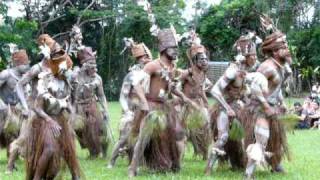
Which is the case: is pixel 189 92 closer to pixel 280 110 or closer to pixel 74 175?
pixel 280 110

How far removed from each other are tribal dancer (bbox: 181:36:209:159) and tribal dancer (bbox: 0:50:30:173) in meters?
2.22

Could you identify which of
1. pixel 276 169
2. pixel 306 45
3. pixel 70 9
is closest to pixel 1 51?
pixel 70 9

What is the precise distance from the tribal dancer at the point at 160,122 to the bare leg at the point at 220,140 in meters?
0.39

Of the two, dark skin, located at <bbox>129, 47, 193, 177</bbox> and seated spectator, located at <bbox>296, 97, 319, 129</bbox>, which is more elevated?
dark skin, located at <bbox>129, 47, 193, 177</bbox>

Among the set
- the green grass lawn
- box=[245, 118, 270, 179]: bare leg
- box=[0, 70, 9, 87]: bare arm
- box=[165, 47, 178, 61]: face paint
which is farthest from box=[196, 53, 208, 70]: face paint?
box=[0, 70, 9, 87]: bare arm

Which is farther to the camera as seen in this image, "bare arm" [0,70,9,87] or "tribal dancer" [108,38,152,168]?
"bare arm" [0,70,9,87]

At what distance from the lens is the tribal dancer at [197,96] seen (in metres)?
8.84

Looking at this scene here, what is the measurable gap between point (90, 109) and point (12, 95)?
1246 millimetres

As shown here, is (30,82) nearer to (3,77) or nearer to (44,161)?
(3,77)

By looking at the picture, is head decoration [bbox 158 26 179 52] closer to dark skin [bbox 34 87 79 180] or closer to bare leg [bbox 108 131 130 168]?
bare leg [bbox 108 131 130 168]

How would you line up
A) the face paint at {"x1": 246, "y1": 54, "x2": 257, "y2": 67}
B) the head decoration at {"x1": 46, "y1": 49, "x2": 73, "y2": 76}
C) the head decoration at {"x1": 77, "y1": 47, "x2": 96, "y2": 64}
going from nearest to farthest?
the head decoration at {"x1": 46, "y1": 49, "x2": 73, "y2": 76} → the face paint at {"x1": 246, "y1": 54, "x2": 257, "y2": 67} → the head decoration at {"x1": 77, "y1": 47, "x2": 96, "y2": 64}

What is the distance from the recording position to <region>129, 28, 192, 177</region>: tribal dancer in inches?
307

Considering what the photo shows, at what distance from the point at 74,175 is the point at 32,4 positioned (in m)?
26.9

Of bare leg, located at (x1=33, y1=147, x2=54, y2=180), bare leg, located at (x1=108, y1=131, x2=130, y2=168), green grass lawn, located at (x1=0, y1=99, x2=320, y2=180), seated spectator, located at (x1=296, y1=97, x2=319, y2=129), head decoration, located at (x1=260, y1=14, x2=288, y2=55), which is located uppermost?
head decoration, located at (x1=260, y1=14, x2=288, y2=55)
